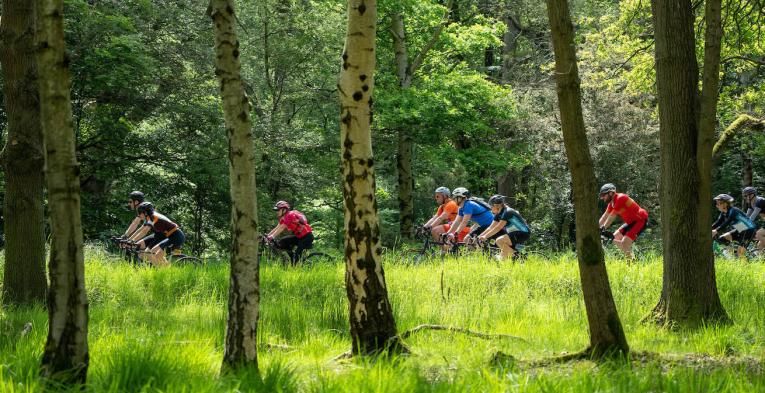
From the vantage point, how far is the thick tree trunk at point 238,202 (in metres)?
5.12

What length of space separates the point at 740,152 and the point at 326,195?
47.1 ft

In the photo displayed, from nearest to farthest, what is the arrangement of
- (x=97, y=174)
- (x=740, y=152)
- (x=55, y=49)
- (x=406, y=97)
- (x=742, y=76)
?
1. (x=55, y=49)
2. (x=97, y=174)
3. (x=406, y=97)
4. (x=742, y=76)
5. (x=740, y=152)

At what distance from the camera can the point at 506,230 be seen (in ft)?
48.6

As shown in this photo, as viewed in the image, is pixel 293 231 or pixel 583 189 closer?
pixel 583 189

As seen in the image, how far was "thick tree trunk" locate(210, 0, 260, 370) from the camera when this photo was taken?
5125 mm

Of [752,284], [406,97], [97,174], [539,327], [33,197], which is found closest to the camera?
[539,327]

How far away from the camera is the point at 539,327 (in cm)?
828

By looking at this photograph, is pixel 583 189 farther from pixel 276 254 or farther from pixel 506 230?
pixel 276 254

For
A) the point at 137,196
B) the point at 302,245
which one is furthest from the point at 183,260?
the point at 302,245

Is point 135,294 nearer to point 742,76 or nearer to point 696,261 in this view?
point 696,261

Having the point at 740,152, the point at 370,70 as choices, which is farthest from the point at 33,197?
the point at 740,152

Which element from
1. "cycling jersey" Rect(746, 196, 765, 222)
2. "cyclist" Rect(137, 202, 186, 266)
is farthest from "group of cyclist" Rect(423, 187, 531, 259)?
"cycling jersey" Rect(746, 196, 765, 222)

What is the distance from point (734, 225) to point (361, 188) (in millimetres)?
12242

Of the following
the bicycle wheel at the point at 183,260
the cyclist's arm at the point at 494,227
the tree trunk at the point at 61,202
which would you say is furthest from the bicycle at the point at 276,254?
the tree trunk at the point at 61,202
